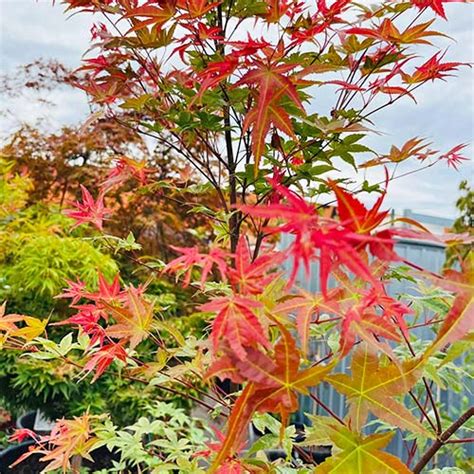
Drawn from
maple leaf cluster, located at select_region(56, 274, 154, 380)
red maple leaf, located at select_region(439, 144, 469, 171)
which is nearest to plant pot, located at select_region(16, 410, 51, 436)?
maple leaf cluster, located at select_region(56, 274, 154, 380)

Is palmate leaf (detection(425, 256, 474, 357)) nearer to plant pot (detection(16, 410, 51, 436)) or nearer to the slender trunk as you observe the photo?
the slender trunk

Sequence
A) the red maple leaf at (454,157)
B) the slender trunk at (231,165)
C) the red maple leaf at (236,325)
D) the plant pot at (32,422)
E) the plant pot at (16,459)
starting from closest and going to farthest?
the red maple leaf at (236,325)
the slender trunk at (231,165)
the red maple leaf at (454,157)
the plant pot at (16,459)
the plant pot at (32,422)

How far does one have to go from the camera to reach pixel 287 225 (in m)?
0.35

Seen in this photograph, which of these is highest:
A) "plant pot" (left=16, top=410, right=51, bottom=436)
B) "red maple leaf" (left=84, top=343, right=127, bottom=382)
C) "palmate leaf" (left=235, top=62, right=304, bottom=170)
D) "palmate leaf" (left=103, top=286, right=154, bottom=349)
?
"palmate leaf" (left=235, top=62, right=304, bottom=170)

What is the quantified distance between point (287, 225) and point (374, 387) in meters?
0.20

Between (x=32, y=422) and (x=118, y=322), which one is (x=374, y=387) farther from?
(x=32, y=422)

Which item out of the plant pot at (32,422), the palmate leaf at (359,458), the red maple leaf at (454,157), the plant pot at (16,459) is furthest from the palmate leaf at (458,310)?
the plant pot at (32,422)

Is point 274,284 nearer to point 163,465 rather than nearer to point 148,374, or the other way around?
point 148,374

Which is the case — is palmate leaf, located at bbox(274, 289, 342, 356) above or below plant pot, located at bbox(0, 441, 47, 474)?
above

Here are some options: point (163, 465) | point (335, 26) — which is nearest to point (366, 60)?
point (335, 26)

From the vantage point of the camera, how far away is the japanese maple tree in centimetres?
40

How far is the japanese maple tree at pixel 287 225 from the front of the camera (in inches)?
15.6

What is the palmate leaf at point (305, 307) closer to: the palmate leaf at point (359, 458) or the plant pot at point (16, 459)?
the palmate leaf at point (359, 458)

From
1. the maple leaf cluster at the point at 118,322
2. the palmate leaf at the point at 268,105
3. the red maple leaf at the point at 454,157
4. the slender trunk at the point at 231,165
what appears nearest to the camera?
the palmate leaf at the point at 268,105
